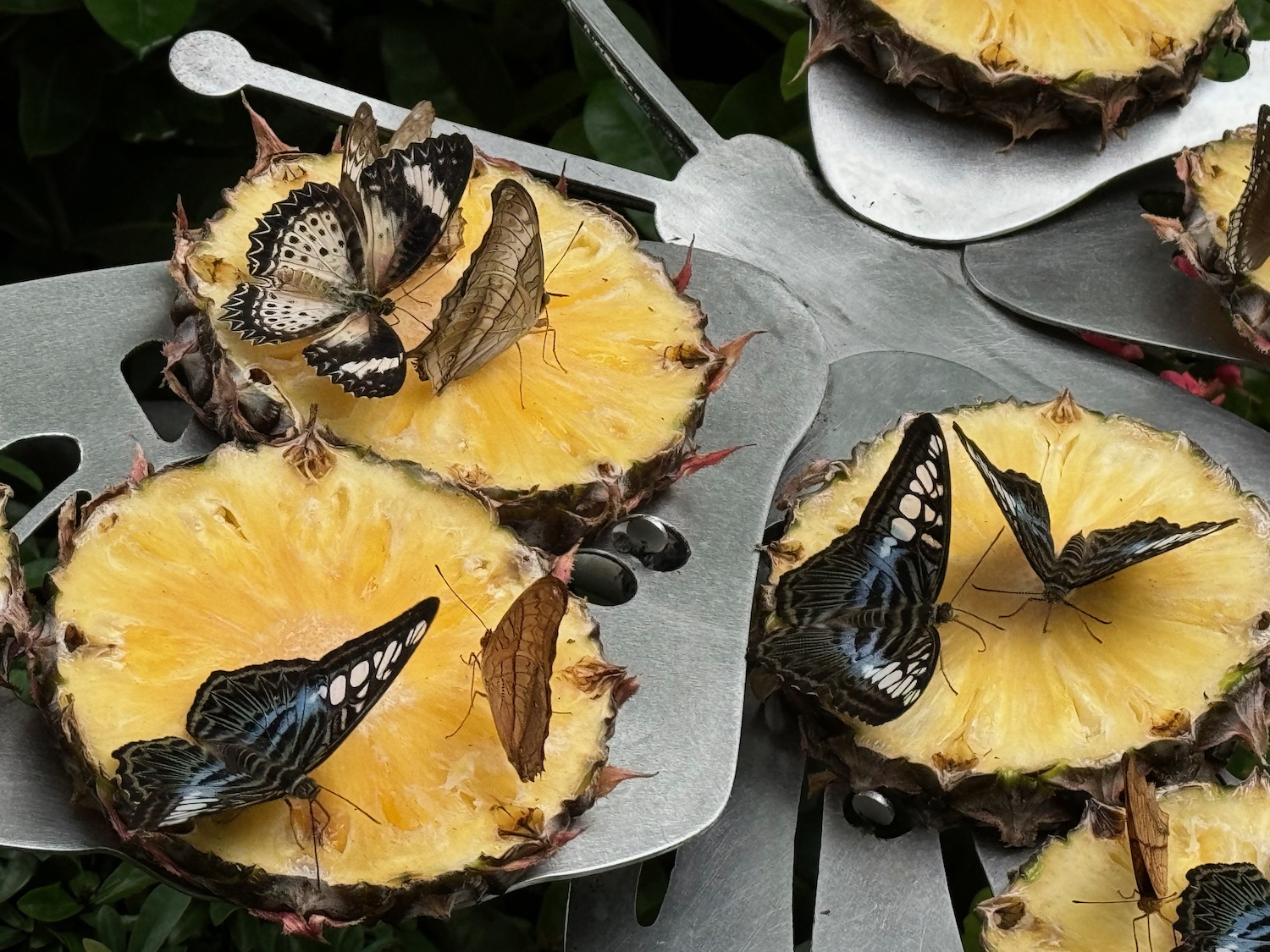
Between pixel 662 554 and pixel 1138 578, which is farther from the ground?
pixel 1138 578

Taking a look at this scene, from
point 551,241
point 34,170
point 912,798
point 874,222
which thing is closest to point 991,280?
point 874,222

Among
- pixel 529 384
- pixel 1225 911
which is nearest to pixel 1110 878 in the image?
pixel 1225 911

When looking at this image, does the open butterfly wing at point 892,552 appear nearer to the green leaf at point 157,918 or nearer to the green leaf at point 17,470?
the green leaf at point 157,918

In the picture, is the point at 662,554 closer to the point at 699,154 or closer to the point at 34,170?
the point at 699,154

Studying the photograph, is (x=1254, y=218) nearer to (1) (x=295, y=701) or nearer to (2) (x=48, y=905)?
(1) (x=295, y=701)

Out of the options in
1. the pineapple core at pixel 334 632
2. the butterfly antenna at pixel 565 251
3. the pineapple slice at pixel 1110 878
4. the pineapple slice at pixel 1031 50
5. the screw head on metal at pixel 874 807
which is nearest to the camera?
the pineapple core at pixel 334 632

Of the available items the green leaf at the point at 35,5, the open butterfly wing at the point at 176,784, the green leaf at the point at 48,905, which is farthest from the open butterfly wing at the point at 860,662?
the green leaf at the point at 35,5
